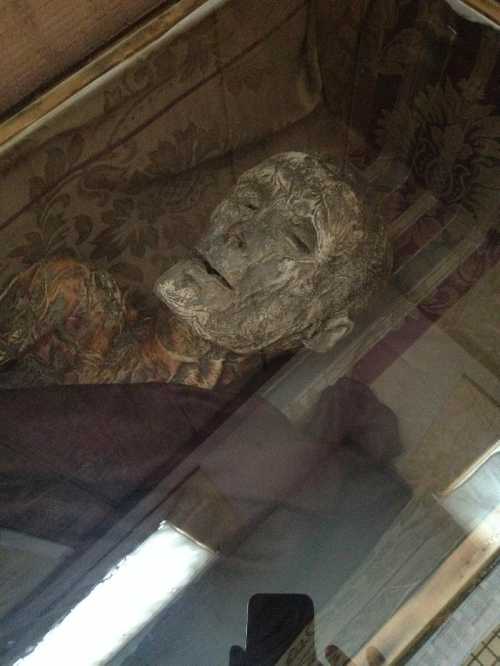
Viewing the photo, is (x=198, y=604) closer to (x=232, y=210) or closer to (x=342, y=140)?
(x=232, y=210)

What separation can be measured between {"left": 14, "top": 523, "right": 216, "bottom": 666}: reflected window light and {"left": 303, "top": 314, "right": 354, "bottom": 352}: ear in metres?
0.42

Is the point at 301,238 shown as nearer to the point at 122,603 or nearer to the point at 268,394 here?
the point at 268,394

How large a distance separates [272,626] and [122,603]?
8.1 inches

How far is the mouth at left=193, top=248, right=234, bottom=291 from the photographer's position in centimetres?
104

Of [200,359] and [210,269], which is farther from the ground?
[210,269]

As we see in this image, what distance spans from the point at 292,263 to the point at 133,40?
0.44 meters

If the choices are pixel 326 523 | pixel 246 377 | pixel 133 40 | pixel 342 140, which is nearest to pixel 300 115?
pixel 342 140

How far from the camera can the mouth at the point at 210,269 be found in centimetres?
104

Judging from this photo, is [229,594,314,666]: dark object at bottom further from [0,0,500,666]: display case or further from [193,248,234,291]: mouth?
[193,248,234,291]: mouth

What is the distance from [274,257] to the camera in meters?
1.02

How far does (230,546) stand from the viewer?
949mm

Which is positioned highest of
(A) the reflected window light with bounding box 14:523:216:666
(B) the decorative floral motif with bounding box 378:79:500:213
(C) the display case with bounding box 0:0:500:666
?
(B) the decorative floral motif with bounding box 378:79:500:213

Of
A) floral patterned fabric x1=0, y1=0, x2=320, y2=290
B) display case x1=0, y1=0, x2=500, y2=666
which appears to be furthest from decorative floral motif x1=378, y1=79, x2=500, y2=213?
floral patterned fabric x1=0, y1=0, x2=320, y2=290

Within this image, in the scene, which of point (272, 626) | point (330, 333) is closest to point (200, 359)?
point (330, 333)
